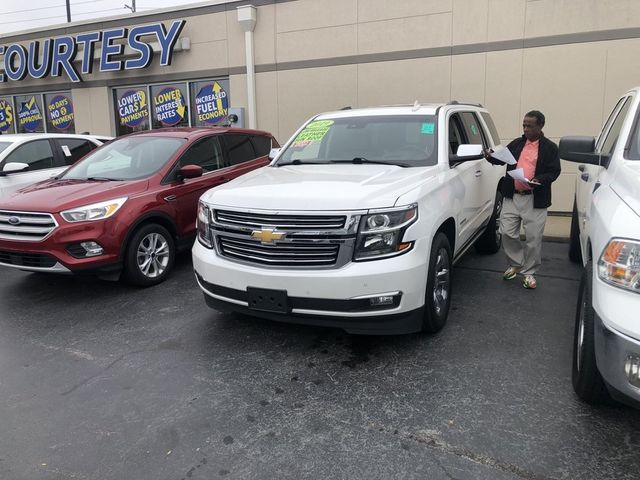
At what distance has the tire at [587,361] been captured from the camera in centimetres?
277

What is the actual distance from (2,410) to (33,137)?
5.57m

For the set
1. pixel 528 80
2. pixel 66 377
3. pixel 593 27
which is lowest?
pixel 66 377

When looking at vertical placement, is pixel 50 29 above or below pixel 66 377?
above

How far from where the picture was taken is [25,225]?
4.98 meters

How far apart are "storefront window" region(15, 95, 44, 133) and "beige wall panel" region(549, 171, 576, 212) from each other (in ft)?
45.8

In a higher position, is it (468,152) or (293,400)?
(468,152)

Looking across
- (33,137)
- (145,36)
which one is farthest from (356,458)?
(145,36)

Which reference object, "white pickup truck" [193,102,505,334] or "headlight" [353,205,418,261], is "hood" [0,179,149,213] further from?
"headlight" [353,205,418,261]

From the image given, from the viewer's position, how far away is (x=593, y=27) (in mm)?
8414

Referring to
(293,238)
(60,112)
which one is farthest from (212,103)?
(293,238)

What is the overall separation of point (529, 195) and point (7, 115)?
16182 mm

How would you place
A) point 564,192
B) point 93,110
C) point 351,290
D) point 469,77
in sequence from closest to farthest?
1. point 351,290
2. point 564,192
3. point 469,77
4. point 93,110

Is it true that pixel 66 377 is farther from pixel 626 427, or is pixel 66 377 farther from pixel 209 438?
pixel 626 427

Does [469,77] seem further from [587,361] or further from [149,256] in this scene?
[587,361]
